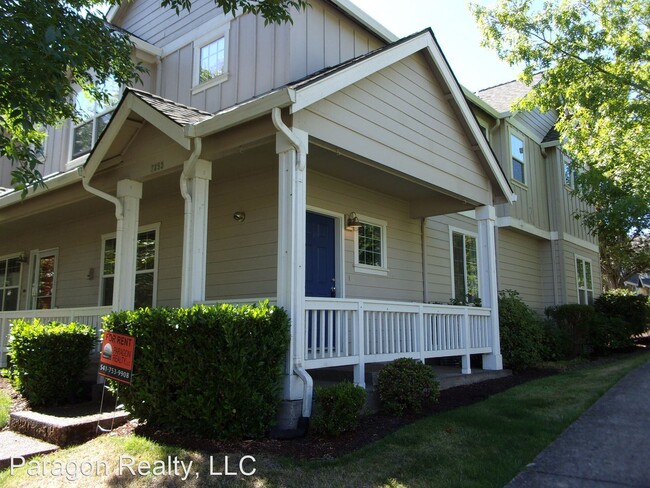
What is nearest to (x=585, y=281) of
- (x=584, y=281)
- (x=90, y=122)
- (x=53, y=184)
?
(x=584, y=281)

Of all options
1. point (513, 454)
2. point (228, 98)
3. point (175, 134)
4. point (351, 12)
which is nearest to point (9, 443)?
point (175, 134)

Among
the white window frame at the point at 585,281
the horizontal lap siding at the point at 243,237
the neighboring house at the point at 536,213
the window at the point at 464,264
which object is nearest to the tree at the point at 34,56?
the horizontal lap siding at the point at 243,237

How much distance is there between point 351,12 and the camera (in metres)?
9.02

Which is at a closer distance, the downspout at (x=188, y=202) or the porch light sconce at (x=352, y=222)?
the downspout at (x=188, y=202)

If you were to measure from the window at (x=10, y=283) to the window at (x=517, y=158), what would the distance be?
41.3ft

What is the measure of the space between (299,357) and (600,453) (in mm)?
2915

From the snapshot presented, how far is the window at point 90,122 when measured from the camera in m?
11.0

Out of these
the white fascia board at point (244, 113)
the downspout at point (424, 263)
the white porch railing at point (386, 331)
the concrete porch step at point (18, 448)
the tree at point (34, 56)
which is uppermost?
the tree at point (34, 56)

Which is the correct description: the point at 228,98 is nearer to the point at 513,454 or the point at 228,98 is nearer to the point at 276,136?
the point at 276,136

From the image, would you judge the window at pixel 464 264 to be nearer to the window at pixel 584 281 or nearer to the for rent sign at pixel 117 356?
the window at pixel 584 281

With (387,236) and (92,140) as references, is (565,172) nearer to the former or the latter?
(387,236)

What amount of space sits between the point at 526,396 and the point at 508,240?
7.46 m

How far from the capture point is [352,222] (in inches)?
346

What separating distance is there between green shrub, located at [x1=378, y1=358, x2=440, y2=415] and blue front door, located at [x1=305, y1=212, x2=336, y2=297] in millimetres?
2235
